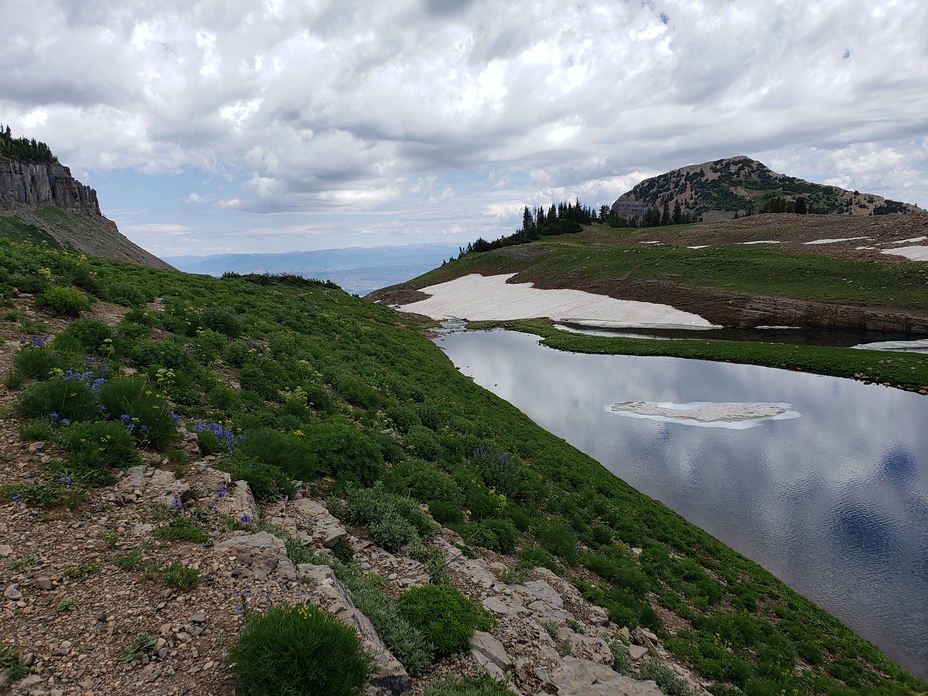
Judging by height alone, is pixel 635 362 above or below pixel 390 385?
below

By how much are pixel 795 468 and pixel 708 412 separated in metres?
7.25

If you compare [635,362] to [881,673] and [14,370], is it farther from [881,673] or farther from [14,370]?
[14,370]

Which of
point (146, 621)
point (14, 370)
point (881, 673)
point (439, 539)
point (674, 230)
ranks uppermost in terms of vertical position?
point (674, 230)

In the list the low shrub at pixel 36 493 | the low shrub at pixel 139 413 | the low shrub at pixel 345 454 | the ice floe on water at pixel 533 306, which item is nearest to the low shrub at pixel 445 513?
the low shrub at pixel 345 454

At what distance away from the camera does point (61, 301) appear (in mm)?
12969

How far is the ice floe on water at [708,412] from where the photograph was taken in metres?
25.6

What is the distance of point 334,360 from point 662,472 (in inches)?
587

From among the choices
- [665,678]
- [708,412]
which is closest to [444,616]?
[665,678]

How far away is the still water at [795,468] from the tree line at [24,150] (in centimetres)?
13389

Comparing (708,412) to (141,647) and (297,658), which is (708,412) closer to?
(297,658)

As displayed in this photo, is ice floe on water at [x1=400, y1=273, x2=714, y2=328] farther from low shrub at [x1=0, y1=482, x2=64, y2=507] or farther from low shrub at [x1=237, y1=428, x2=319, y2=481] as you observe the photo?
low shrub at [x1=0, y1=482, x2=64, y2=507]

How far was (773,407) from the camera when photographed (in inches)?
1088

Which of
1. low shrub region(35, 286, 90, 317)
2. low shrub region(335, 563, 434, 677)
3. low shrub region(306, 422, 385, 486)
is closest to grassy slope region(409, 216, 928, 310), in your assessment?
low shrub region(306, 422, 385, 486)

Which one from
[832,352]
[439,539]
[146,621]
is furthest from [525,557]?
[832,352]
